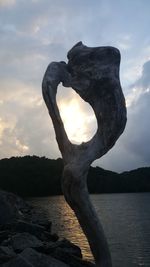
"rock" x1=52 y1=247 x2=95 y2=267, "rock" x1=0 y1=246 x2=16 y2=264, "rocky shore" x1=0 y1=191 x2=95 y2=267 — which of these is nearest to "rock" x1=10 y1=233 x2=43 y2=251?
"rocky shore" x1=0 y1=191 x2=95 y2=267

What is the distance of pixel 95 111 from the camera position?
8.20 m

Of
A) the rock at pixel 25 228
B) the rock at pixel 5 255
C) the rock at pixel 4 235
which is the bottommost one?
the rock at pixel 5 255

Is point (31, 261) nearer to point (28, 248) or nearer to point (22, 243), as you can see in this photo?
point (28, 248)

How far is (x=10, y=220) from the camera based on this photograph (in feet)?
89.7

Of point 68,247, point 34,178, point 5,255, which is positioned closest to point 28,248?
point 5,255

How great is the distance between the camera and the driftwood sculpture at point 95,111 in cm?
770

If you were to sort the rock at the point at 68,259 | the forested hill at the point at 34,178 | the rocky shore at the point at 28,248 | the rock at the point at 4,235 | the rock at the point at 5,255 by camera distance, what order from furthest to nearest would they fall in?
1. the forested hill at the point at 34,178
2. the rock at the point at 4,235
3. the rock at the point at 68,259
4. the rock at the point at 5,255
5. the rocky shore at the point at 28,248

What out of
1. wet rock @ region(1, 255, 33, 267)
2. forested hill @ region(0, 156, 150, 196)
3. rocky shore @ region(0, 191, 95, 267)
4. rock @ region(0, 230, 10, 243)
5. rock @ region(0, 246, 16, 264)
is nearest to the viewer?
wet rock @ region(1, 255, 33, 267)

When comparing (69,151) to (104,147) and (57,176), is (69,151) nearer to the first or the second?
(104,147)

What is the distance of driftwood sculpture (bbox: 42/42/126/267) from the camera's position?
25.3 ft

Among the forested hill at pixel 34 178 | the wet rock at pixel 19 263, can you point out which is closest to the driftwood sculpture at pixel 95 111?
the wet rock at pixel 19 263

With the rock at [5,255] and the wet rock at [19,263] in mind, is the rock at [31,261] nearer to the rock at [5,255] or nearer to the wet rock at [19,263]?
the wet rock at [19,263]

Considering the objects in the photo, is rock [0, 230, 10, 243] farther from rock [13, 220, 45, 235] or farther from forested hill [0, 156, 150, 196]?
forested hill [0, 156, 150, 196]

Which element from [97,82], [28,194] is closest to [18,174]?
[28,194]
